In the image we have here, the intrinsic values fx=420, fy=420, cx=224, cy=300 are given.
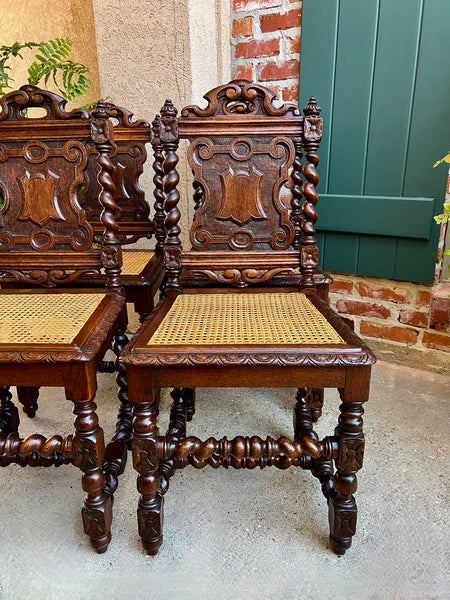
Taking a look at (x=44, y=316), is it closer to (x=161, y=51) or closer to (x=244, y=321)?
(x=244, y=321)

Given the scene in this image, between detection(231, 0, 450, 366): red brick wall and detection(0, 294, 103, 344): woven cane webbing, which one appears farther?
detection(231, 0, 450, 366): red brick wall

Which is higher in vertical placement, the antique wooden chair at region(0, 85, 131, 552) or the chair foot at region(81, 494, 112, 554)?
the antique wooden chair at region(0, 85, 131, 552)

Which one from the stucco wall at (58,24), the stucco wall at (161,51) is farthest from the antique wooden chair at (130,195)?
the stucco wall at (58,24)

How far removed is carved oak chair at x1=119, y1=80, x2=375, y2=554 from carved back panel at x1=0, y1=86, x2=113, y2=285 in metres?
0.29

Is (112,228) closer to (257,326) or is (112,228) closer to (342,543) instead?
(257,326)

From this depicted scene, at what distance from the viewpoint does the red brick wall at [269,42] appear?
1.96 metres

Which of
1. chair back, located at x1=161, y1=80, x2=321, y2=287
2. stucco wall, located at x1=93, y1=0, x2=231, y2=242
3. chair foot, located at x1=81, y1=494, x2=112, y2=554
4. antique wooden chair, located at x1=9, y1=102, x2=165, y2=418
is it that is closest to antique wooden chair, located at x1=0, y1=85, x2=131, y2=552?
chair foot, located at x1=81, y1=494, x2=112, y2=554

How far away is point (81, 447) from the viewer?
1.08 metres

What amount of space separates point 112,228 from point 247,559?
106cm

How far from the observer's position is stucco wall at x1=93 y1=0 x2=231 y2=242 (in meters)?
1.98

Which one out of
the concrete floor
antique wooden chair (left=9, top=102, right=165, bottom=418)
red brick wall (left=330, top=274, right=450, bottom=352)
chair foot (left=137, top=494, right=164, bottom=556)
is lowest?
the concrete floor

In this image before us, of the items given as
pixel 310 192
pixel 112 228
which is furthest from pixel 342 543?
pixel 112 228

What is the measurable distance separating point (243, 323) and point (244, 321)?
2cm

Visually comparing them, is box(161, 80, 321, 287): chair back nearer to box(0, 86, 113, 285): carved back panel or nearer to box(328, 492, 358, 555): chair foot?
box(0, 86, 113, 285): carved back panel
